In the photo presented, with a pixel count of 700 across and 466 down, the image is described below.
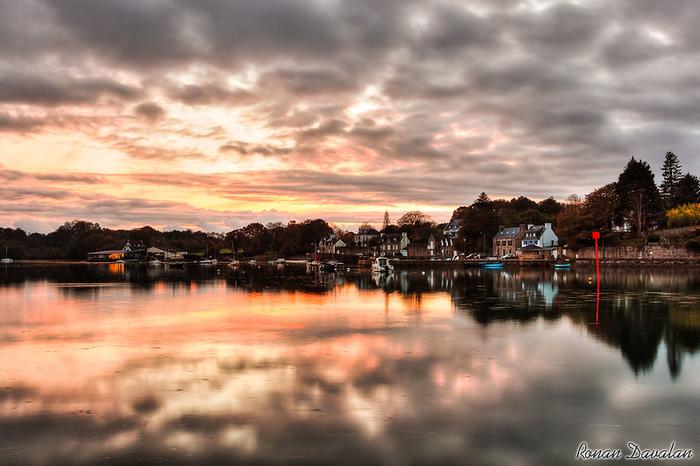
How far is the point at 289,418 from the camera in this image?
10891 millimetres

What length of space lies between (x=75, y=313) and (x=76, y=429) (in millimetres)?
20441

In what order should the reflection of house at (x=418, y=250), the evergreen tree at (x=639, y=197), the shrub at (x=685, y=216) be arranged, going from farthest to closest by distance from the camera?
the reflection of house at (x=418, y=250) → the evergreen tree at (x=639, y=197) → the shrub at (x=685, y=216)

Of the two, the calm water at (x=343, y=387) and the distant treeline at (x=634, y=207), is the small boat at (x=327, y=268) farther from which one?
the calm water at (x=343, y=387)

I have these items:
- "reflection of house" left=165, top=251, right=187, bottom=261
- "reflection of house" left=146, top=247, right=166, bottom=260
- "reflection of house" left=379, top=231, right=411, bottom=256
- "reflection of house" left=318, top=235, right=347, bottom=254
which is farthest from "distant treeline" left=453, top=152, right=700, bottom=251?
"reflection of house" left=146, top=247, right=166, bottom=260

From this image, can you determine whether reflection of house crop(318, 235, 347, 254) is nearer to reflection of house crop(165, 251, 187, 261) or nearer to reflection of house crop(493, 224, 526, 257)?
reflection of house crop(165, 251, 187, 261)

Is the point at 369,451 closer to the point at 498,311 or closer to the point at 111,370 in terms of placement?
the point at 111,370

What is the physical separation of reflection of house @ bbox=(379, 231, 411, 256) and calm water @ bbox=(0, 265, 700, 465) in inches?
4325

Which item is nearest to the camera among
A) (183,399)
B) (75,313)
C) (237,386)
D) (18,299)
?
(183,399)

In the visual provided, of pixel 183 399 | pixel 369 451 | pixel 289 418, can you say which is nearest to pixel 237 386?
pixel 183 399

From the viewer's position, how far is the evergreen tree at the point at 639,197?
87125 millimetres

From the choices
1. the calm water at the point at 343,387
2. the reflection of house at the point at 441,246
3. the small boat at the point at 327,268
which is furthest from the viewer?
the reflection of house at the point at 441,246

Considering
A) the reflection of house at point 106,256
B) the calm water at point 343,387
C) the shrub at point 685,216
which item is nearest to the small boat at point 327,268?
the shrub at point 685,216

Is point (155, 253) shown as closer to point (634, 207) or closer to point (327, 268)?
point (327, 268)

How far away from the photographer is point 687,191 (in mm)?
95688
